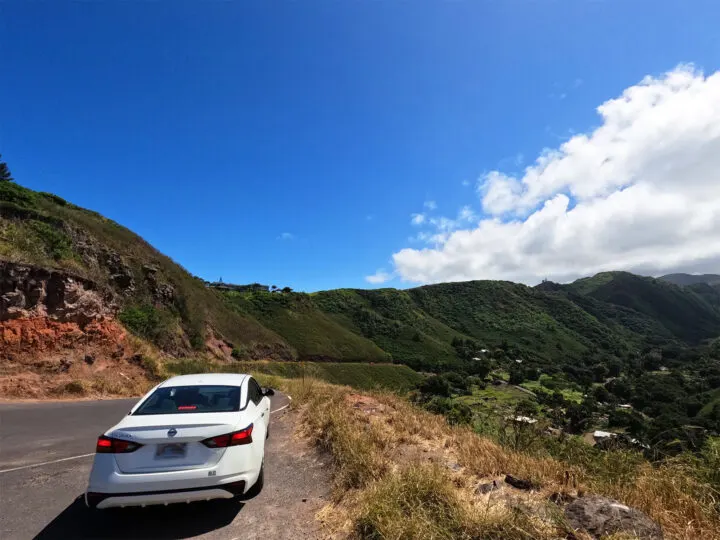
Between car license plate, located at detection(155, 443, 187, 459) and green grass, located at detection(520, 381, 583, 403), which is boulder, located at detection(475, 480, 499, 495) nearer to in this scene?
car license plate, located at detection(155, 443, 187, 459)

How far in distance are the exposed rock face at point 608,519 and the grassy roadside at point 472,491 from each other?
15 centimetres

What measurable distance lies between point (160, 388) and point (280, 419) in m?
5.84

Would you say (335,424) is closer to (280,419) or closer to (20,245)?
(280,419)

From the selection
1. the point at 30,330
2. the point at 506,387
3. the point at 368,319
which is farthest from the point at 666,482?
the point at 368,319

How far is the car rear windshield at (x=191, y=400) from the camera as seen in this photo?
5141 millimetres

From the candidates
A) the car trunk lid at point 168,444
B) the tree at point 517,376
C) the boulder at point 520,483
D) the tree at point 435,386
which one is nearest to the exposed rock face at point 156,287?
the car trunk lid at point 168,444

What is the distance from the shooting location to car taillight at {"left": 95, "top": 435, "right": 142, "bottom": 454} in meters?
4.29

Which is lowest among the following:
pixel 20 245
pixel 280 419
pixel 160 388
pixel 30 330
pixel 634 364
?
pixel 634 364

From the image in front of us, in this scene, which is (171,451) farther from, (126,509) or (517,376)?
(517,376)

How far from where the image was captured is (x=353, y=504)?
472cm

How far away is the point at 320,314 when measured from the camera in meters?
89.8

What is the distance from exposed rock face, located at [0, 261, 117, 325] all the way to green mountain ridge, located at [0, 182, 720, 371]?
76 centimetres

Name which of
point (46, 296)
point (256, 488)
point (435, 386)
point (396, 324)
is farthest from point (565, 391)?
point (256, 488)

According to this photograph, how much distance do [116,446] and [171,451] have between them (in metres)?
0.59
